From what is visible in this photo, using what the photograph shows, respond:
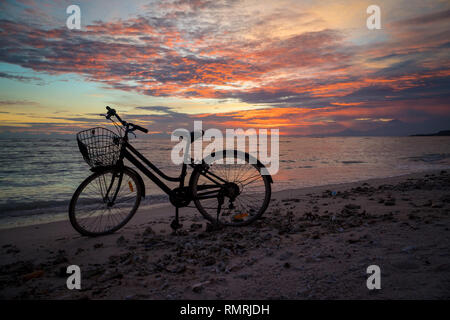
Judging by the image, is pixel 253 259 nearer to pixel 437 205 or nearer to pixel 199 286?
pixel 199 286

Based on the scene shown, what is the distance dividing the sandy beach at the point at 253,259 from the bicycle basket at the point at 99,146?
1.38 m

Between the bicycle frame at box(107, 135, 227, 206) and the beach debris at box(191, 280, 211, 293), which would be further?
the bicycle frame at box(107, 135, 227, 206)

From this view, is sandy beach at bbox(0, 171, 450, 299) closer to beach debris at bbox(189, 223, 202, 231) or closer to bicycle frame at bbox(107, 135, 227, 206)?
beach debris at bbox(189, 223, 202, 231)

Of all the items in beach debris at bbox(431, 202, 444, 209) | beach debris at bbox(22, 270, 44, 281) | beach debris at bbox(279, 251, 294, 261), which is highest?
beach debris at bbox(431, 202, 444, 209)

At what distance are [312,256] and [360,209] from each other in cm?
302

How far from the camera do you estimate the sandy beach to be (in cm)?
254

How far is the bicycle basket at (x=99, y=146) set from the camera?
422 cm

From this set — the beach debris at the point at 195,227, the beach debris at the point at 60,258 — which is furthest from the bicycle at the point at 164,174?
the beach debris at the point at 60,258

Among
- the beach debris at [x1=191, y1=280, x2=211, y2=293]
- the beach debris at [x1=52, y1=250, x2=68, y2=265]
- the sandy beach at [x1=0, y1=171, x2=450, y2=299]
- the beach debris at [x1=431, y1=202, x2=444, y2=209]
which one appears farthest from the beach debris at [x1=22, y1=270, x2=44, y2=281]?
the beach debris at [x1=431, y1=202, x2=444, y2=209]

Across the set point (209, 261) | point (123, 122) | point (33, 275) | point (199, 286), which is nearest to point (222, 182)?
point (209, 261)

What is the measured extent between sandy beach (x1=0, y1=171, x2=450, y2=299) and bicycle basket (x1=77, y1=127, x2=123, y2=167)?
1378mm

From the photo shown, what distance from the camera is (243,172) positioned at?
16.7 feet
